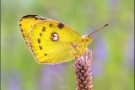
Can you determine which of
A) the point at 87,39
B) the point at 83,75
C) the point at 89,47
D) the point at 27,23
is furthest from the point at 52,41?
the point at 89,47

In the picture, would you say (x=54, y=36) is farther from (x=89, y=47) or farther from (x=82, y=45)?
(x=89, y=47)

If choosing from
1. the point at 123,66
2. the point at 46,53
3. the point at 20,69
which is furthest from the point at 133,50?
the point at 46,53

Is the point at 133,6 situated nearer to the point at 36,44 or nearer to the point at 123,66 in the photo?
the point at 123,66

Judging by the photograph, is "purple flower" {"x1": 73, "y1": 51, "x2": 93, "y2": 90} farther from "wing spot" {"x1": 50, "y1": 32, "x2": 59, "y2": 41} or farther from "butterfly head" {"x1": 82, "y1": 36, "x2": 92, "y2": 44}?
"wing spot" {"x1": 50, "y1": 32, "x2": 59, "y2": 41}

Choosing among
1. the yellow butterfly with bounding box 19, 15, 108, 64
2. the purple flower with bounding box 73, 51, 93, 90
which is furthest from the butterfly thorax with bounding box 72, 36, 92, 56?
the purple flower with bounding box 73, 51, 93, 90

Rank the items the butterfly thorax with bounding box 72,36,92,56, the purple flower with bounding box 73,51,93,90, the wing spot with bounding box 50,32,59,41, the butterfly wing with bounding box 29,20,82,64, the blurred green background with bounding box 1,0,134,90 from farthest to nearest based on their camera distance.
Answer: the blurred green background with bounding box 1,0,134,90, the wing spot with bounding box 50,32,59,41, the butterfly wing with bounding box 29,20,82,64, the butterfly thorax with bounding box 72,36,92,56, the purple flower with bounding box 73,51,93,90

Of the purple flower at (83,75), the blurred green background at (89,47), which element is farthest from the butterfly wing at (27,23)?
the blurred green background at (89,47)

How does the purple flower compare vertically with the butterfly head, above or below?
below
